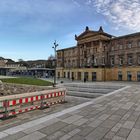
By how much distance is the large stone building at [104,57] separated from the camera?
39.2 m

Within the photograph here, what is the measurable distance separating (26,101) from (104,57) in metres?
39.5

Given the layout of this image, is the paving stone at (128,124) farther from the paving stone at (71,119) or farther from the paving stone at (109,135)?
the paving stone at (71,119)

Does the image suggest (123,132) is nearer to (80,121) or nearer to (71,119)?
(80,121)

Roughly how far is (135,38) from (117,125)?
121 feet

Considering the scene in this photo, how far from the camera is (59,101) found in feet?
37.3

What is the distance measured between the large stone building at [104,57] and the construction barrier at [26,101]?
108ft

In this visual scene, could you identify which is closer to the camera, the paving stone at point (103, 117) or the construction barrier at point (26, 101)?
the paving stone at point (103, 117)

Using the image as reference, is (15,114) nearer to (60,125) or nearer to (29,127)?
(29,127)

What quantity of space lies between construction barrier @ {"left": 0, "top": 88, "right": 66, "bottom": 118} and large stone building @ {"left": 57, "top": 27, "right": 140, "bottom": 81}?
32.9 metres

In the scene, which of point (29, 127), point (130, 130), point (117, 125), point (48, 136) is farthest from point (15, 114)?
point (130, 130)

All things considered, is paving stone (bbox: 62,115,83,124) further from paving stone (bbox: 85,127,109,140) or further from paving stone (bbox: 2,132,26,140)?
paving stone (bbox: 2,132,26,140)

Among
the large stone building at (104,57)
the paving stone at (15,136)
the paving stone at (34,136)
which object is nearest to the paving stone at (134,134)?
the paving stone at (34,136)

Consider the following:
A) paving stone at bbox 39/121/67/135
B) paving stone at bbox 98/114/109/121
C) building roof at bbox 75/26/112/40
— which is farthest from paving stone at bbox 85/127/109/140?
building roof at bbox 75/26/112/40

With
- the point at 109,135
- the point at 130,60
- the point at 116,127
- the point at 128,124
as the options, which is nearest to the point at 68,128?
the point at 109,135
